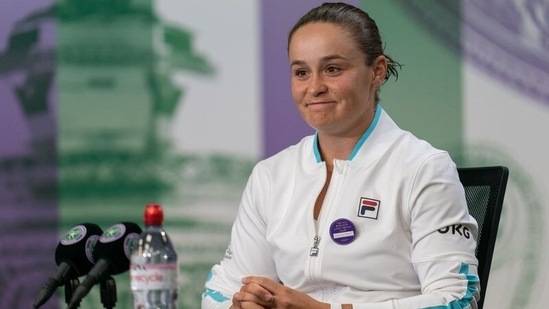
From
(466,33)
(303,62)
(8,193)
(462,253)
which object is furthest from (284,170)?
(466,33)

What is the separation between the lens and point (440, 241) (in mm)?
2051

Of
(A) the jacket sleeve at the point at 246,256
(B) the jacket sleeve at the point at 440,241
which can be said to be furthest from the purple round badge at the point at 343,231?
(A) the jacket sleeve at the point at 246,256

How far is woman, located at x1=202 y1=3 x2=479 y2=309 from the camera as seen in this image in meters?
2.05

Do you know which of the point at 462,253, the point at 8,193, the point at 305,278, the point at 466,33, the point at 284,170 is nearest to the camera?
the point at 462,253

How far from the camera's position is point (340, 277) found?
7.02 ft

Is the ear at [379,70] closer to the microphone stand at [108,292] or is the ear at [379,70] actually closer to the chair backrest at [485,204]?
the chair backrest at [485,204]

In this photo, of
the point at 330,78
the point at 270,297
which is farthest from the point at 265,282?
the point at 330,78

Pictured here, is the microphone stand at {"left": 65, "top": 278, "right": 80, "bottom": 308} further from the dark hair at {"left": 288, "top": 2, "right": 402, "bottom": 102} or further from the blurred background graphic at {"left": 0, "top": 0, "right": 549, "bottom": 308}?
the blurred background graphic at {"left": 0, "top": 0, "right": 549, "bottom": 308}

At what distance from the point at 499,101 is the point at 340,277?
6.20ft

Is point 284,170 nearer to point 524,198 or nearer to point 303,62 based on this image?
point 303,62

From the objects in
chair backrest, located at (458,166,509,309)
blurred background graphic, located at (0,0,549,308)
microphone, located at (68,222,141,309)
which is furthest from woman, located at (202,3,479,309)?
blurred background graphic, located at (0,0,549,308)

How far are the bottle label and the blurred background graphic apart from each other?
6.05 ft

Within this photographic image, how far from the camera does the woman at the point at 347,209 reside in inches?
80.8

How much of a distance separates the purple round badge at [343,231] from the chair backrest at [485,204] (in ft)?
1.06
